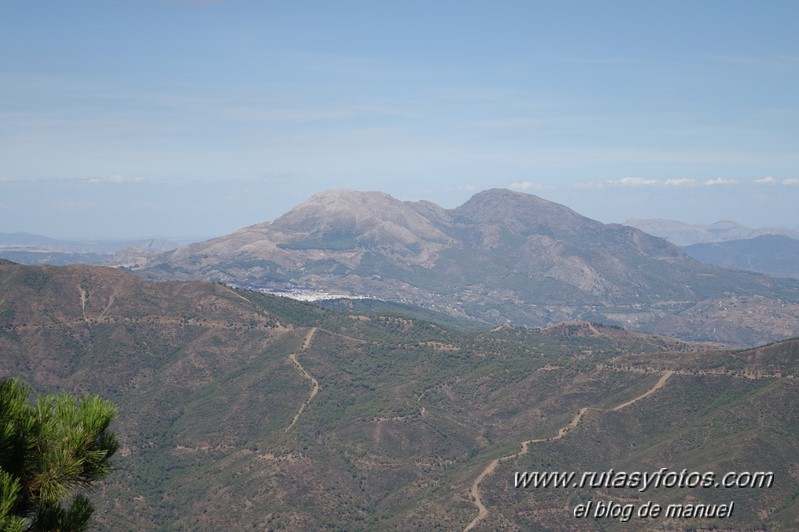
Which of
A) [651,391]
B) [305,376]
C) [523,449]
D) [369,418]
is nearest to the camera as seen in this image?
[523,449]

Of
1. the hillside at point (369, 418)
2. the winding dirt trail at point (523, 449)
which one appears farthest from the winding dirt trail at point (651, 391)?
the hillside at point (369, 418)

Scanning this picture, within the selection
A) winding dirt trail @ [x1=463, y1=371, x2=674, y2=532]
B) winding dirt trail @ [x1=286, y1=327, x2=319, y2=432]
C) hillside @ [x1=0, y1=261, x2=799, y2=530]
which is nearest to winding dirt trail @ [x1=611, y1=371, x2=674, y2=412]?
winding dirt trail @ [x1=463, y1=371, x2=674, y2=532]

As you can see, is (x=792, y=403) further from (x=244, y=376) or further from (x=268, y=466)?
(x=244, y=376)

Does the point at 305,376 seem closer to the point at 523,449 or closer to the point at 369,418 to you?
the point at 369,418

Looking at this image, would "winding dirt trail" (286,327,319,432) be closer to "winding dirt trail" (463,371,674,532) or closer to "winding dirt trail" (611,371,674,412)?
"winding dirt trail" (463,371,674,532)

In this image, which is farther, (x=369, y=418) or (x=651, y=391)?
(x=369, y=418)

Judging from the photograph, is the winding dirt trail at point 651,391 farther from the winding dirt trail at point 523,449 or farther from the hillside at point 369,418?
the hillside at point 369,418

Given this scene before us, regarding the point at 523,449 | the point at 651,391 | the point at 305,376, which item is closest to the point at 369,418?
the point at 305,376

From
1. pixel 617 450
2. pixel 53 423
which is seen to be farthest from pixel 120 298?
pixel 53 423
